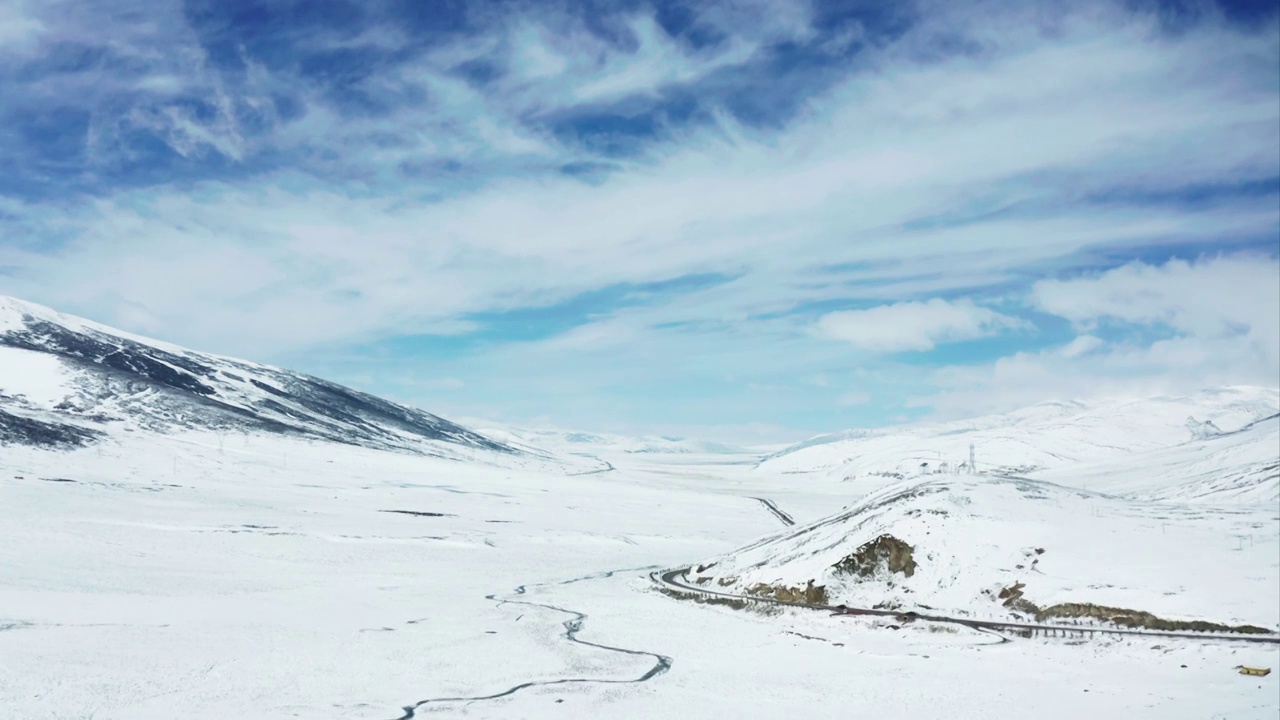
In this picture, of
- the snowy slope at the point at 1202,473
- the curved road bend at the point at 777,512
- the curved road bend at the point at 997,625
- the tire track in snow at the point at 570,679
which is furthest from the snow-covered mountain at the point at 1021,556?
the curved road bend at the point at 777,512

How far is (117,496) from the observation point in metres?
83.6

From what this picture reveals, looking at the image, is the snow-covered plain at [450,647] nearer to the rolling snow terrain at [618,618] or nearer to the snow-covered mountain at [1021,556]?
the rolling snow terrain at [618,618]

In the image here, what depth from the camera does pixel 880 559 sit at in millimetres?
35844

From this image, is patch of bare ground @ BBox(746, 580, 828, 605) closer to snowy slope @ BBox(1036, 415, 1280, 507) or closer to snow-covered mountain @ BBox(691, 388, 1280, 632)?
snow-covered mountain @ BBox(691, 388, 1280, 632)

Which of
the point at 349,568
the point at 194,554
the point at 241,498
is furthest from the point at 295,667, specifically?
the point at 241,498

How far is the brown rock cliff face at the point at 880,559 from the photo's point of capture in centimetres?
3525

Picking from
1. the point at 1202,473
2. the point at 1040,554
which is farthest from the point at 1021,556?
the point at 1202,473

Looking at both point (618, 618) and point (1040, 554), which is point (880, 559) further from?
point (618, 618)

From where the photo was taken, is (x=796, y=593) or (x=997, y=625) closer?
(x=997, y=625)

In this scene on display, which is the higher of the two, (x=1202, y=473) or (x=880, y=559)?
(x=1202, y=473)

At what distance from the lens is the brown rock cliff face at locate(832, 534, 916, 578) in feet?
116

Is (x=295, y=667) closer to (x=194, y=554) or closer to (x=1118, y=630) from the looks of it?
(x=1118, y=630)

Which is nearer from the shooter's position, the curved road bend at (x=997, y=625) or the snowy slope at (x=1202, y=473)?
the curved road bend at (x=997, y=625)

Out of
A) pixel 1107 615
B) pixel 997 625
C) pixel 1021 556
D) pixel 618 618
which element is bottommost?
pixel 618 618
